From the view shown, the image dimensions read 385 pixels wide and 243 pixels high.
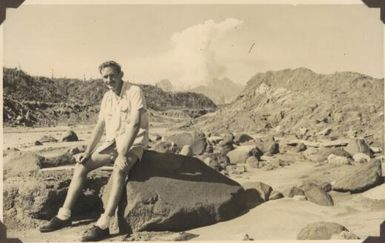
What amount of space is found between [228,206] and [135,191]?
1.13 meters

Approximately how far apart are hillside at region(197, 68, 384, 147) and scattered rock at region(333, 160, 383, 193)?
1.55 meters

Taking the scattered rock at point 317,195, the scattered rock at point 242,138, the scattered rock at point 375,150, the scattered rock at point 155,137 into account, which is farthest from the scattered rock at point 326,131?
the scattered rock at point 317,195

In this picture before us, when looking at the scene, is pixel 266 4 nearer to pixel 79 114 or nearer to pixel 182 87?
pixel 182 87

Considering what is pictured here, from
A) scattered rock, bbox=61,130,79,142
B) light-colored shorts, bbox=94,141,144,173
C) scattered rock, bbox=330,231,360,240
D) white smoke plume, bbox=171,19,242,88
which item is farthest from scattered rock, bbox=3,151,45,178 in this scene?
scattered rock, bbox=330,231,360,240

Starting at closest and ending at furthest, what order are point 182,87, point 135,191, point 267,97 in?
point 135,191 < point 182,87 < point 267,97

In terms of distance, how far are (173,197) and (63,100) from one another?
4.97m

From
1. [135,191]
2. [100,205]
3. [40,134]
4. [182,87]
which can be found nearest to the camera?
[135,191]

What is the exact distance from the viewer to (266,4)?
812 cm

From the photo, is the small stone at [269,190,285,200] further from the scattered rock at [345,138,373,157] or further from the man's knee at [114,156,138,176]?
the scattered rock at [345,138,373,157]

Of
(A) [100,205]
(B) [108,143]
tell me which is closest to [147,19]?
(B) [108,143]

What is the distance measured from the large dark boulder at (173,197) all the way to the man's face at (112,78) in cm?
88

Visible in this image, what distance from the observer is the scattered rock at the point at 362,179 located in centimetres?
730

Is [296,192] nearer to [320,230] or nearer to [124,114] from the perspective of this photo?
[320,230]

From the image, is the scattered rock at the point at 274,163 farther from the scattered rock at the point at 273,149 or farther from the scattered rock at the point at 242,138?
the scattered rock at the point at 242,138
